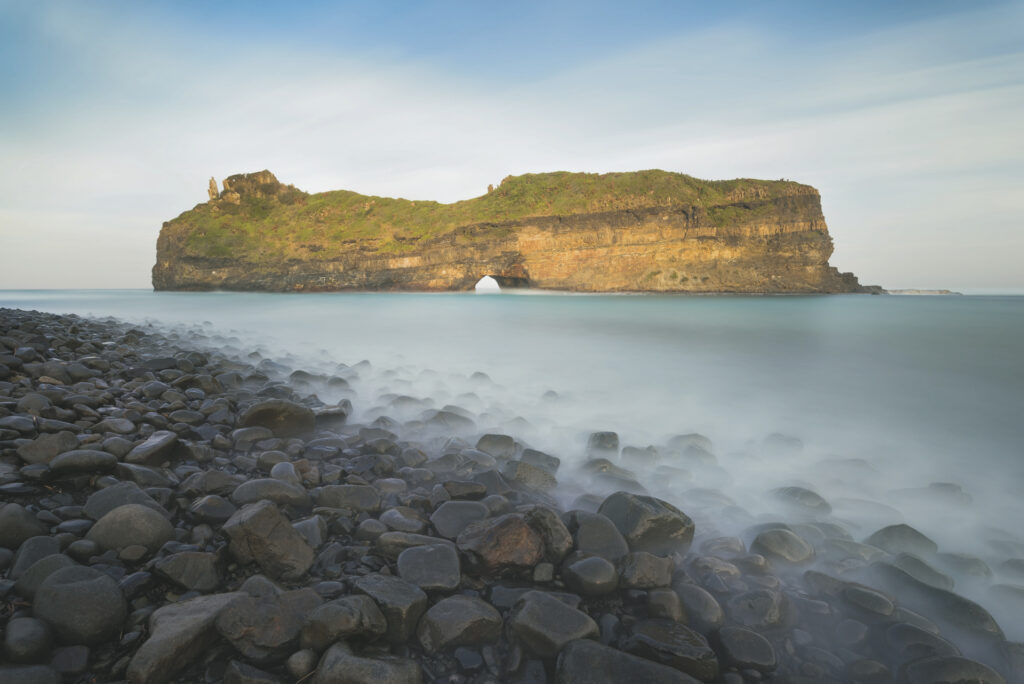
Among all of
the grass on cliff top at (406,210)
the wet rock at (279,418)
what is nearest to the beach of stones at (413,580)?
the wet rock at (279,418)

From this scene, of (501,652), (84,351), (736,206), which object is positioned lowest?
(501,652)

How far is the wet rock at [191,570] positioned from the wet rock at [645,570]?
1.91m

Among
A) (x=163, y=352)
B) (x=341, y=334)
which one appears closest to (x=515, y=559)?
(x=163, y=352)

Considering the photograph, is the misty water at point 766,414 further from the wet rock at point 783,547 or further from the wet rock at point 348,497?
the wet rock at point 348,497

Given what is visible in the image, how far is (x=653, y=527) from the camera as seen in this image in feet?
7.98

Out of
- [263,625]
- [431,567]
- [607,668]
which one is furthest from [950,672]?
[263,625]

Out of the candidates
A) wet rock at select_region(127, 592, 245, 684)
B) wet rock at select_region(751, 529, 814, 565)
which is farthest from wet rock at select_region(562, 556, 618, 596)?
wet rock at select_region(127, 592, 245, 684)

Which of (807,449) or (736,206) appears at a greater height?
(736,206)

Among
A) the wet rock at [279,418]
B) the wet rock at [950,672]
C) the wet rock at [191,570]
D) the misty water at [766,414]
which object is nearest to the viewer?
the wet rock at [950,672]

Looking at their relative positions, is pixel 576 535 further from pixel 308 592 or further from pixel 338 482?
pixel 338 482

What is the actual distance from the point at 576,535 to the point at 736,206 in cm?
5686

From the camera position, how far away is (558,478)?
3412mm

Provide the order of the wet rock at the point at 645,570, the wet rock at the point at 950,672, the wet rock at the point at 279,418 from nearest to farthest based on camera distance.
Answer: the wet rock at the point at 950,672 → the wet rock at the point at 645,570 → the wet rock at the point at 279,418

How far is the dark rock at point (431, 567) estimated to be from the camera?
1988 mm
